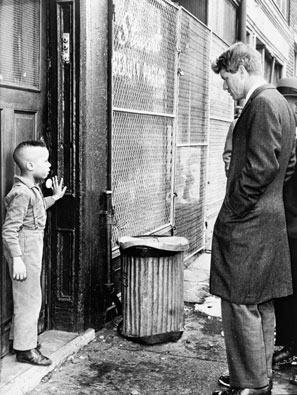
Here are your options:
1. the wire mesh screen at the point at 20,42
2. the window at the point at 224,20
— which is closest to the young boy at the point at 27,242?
the wire mesh screen at the point at 20,42

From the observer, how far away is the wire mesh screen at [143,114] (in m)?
5.70

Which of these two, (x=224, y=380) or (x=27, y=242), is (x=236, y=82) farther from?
(x=224, y=380)

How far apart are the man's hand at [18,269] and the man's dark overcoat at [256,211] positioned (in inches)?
48.1

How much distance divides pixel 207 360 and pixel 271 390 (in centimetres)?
66

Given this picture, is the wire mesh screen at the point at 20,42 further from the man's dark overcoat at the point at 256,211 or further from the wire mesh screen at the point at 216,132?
the wire mesh screen at the point at 216,132

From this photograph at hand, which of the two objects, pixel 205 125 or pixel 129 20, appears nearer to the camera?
pixel 129 20

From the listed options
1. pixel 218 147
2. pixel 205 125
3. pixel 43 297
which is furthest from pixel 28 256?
pixel 218 147

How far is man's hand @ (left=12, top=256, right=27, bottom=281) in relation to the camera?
13.4ft

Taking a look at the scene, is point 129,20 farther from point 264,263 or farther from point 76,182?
point 264,263

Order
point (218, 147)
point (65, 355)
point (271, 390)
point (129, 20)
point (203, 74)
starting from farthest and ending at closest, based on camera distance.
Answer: point (218, 147)
point (203, 74)
point (129, 20)
point (65, 355)
point (271, 390)

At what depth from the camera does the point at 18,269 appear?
4098mm

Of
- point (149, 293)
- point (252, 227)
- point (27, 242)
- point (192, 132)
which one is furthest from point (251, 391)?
point (192, 132)

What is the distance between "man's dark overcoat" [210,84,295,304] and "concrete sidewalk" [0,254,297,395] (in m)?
0.85

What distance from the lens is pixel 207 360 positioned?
4.80m
